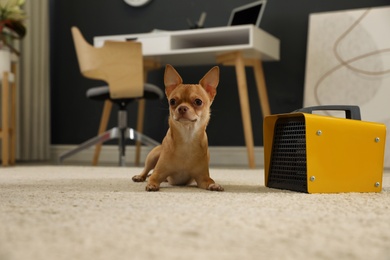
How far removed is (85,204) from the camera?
1.22 meters

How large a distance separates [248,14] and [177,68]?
2.19ft

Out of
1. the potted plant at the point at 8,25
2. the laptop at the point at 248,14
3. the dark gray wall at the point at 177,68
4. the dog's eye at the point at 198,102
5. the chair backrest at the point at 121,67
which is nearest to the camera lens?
the dog's eye at the point at 198,102

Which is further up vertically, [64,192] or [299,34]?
[299,34]

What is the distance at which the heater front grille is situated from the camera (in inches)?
60.5

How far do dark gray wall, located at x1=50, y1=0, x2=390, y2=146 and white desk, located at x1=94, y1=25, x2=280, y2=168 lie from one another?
0.69 ft

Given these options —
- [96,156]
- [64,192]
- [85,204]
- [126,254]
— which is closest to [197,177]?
[64,192]

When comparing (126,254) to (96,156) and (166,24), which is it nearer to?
(96,156)

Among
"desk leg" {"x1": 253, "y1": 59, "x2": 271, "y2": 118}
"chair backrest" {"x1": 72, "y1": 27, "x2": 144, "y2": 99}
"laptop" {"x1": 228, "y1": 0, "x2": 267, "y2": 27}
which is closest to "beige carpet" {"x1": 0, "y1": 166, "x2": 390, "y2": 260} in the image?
"chair backrest" {"x1": 72, "y1": 27, "x2": 144, "y2": 99}

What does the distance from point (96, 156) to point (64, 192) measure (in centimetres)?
210

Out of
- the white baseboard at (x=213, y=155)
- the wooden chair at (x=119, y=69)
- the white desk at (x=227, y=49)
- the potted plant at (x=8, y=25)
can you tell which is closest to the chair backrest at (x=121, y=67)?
the wooden chair at (x=119, y=69)

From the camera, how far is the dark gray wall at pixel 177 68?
356cm

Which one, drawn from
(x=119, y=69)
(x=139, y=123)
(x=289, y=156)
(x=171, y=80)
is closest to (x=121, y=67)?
(x=119, y=69)

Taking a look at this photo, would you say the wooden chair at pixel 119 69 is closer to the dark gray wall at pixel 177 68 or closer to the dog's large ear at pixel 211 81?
the dark gray wall at pixel 177 68

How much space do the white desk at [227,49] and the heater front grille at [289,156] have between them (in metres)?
1.42
